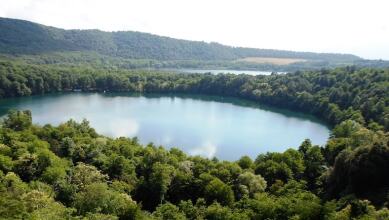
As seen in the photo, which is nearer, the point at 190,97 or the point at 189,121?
the point at 189,121

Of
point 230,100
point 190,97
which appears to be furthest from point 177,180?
point 190,97

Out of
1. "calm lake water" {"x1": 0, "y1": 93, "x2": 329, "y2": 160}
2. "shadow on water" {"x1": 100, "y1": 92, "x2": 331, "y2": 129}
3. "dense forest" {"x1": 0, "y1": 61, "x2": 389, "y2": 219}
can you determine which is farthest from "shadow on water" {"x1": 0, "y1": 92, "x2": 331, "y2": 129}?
"dense forest" {"x1": 0, "y1": 61, "x2": 389, "y2": 219}

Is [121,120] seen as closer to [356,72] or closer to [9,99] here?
[9,99]

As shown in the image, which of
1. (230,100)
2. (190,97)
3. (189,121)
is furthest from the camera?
(190,97)

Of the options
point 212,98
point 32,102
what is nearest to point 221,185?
point 32,102

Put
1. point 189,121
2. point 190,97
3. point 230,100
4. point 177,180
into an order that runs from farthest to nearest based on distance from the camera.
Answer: point 190,97, point 230,100, point 189,121, point 177,180

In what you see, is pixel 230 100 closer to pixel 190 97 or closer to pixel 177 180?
pixel 190 97

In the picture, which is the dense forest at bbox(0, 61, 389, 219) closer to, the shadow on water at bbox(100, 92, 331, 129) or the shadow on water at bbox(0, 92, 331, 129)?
the shadow on water at bbox(0, 92, 331, 129)

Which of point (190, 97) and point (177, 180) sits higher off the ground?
point (177, 180)

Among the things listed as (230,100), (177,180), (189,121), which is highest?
(177,180)

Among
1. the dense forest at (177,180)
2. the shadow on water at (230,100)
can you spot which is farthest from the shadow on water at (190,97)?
the dense forest at (177,180)
